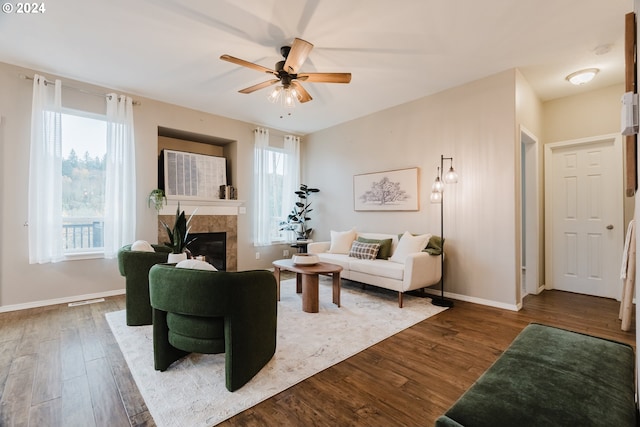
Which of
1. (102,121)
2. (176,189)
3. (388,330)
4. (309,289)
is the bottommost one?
(388,330)

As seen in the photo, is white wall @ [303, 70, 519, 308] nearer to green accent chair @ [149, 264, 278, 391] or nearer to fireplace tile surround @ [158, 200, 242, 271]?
fireplace tile surround @ [158, 200, 242, 271]

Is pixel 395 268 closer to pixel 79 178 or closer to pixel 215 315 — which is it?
pixel 215 315

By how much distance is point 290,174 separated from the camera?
19.9 ft

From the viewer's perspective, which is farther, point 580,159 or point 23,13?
point 580,159

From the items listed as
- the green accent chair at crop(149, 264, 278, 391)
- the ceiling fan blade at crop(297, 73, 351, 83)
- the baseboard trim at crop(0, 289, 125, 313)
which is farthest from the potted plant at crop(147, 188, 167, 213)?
the ceiling fan blade at crop(297, 73, 351, 83)

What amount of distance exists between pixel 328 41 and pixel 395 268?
2.70 metres

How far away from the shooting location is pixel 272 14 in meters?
2.50

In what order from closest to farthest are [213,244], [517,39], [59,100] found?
1. [517,39]
2. [59,100]
3. [213,244]

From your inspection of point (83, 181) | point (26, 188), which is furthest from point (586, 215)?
point (26, 188)

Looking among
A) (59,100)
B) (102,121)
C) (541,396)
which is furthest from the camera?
(102,121)

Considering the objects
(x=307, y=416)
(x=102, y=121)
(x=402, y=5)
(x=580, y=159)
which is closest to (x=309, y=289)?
(x=307, y=416)

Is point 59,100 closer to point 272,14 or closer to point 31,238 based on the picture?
point 31,238

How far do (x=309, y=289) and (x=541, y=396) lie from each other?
2573 millimetres

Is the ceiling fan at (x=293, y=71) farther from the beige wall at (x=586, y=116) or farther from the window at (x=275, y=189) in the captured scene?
the beige wall at (x=586, y=116)
